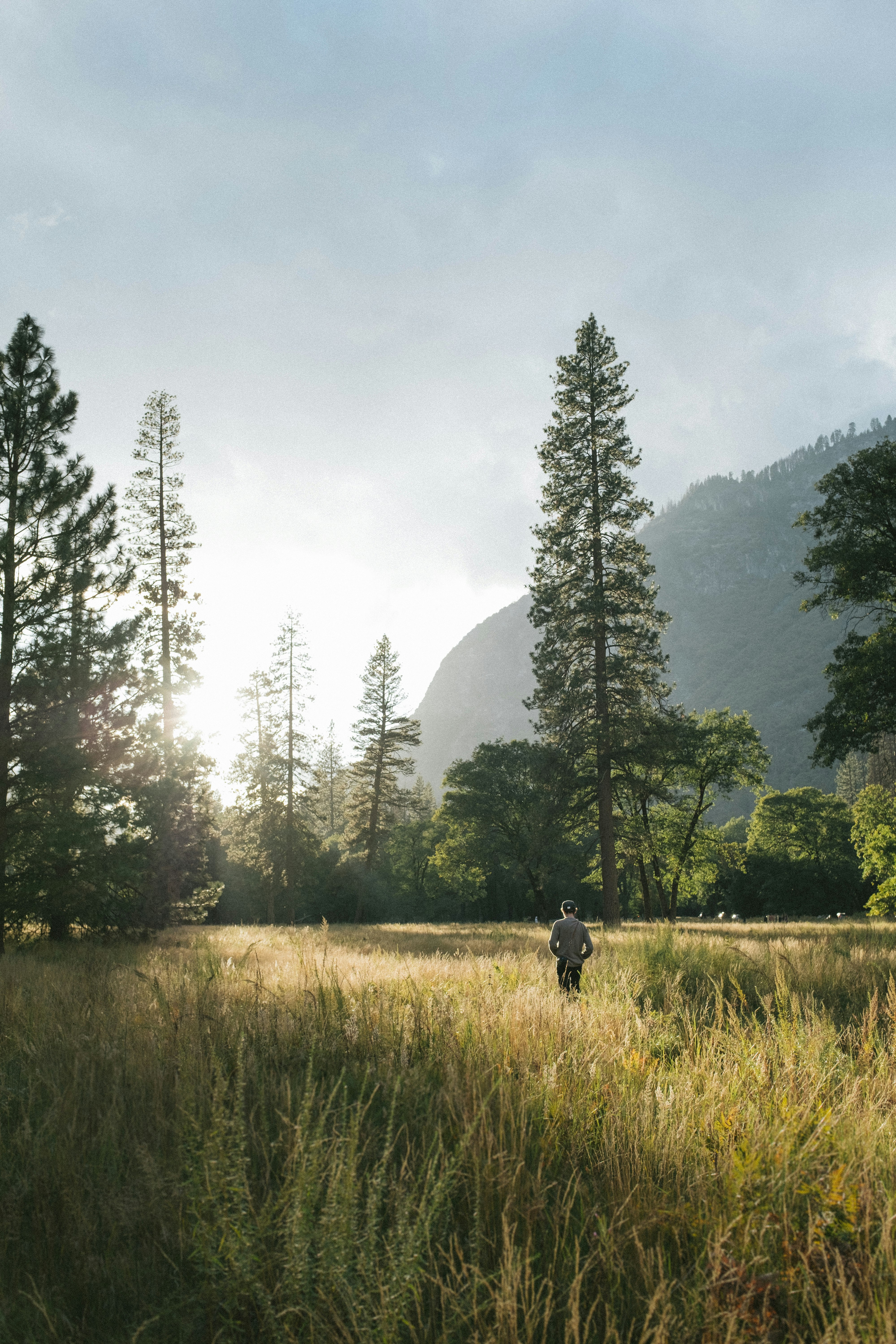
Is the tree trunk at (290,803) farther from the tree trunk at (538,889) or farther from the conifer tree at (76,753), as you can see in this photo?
the conifer tree at (76,753)

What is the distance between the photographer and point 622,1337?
189 cm

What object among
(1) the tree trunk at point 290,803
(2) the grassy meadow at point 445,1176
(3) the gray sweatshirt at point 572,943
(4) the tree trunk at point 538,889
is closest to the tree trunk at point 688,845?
(4) the tree trunk at point 538,889

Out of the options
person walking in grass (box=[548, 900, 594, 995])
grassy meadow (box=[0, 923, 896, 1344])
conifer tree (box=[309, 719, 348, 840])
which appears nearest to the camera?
grassy meadow (box=[0, 923, 896, 1344])

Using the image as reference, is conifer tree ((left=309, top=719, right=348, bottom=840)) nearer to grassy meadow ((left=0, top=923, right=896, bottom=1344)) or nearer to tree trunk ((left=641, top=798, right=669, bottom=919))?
tree trunk ((left=641, top=798, right=669, bottom=919))

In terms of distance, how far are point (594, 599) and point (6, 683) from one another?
52.9 feet

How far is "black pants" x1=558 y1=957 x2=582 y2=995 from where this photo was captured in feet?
25.7

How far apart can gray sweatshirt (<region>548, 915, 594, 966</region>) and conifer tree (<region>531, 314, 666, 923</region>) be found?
12133mm

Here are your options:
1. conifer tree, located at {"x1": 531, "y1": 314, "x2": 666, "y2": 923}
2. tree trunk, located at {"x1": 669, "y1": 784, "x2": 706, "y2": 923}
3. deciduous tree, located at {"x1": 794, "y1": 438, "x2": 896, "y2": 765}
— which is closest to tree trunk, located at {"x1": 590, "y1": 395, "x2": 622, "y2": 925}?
conifer tree, located at {"x1": 531, "y1": 314, "x2": 666, "y2": 923}

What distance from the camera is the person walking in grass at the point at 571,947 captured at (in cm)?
806

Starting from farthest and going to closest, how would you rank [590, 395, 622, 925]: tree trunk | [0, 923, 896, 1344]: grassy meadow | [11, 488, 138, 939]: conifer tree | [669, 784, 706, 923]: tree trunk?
[669, 784, 706, 923]: tree trunk, [590, 395, 622, 925]: tree trunk, [11, 488, 138, 939]: conifer tree, [0, 923, 896, 1344]: grassy meadow

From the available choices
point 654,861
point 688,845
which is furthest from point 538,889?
point 688,845

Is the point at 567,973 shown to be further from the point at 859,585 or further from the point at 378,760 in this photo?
the point at 378,760

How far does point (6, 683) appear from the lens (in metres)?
13.3

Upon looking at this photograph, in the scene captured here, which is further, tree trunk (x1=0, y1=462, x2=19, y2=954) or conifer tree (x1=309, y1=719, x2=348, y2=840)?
conifer tree (x1=309, y1=719, x2=348, y2=840)
